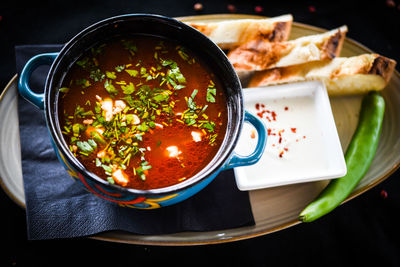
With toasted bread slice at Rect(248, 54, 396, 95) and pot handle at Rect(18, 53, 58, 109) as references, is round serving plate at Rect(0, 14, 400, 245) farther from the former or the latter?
pot handle at Rect(18, 53, 58, 109)

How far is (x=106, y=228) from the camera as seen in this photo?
2.17 m

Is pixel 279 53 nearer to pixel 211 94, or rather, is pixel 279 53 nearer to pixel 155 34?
pixel 211 94

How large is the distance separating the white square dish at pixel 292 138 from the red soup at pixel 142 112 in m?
0.43

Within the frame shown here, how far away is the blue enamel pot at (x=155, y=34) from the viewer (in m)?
1.77

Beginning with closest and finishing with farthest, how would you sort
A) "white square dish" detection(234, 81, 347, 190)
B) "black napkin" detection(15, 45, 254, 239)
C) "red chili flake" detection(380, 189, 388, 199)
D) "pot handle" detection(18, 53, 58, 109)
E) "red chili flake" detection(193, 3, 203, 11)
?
"pot handle" detection(18, 53, 58, 109), "black napkin" detection(15, 45, 254, 239), "white square dish" detection(234, 81, 347, 190), "red chili flake" detection(380, 189, 388, 199), "red chili flake" detection(193, 3, 203, 11)

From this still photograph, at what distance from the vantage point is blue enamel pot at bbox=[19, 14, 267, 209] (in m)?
1.77

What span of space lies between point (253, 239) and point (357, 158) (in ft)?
2.80

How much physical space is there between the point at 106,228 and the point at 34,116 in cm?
79

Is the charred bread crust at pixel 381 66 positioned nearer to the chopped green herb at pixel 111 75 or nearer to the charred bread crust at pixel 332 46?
the charred bread crust at pixel 332 46

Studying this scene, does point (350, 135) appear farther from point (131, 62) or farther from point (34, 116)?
point (34, 116)

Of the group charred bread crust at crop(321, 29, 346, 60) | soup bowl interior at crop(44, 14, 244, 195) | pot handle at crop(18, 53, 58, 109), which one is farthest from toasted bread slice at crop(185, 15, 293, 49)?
pot handle at crop(18, 53, 58, 109)

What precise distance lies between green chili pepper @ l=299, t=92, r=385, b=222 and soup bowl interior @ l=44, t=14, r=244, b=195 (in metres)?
0.78

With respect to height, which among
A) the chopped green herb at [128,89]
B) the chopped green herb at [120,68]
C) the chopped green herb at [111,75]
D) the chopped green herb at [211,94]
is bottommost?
the chopped green herb at [211,94]

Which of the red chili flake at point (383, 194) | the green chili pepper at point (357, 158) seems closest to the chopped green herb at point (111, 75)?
the green chili pepper at point (357, 158)
